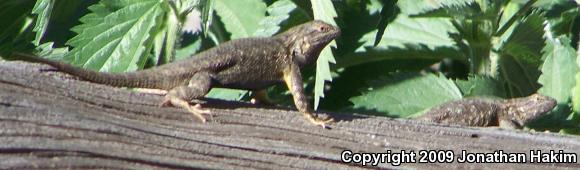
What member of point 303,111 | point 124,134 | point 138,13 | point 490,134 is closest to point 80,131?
point 124,134

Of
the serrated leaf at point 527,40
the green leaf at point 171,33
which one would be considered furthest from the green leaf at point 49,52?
the serrated leaf at point 527,40

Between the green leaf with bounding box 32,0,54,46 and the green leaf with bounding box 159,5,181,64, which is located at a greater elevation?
Answer: the green leaf with bounding box 32,0,54,46

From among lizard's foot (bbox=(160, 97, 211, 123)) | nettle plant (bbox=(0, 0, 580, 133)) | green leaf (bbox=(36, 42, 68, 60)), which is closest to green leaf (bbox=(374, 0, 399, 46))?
nettle plant (bbox=(0, 0, 580, 133))

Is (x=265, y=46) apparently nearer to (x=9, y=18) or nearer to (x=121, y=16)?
(x=121, y=16)

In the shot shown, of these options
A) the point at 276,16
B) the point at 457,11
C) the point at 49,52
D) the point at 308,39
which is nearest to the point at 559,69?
the point at 457,11

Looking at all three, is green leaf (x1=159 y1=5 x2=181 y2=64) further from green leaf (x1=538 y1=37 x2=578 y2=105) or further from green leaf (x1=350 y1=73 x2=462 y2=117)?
green leaf (x1=538 y1=37 x2=578 y2=105)

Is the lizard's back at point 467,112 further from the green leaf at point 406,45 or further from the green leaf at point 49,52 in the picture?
the green leaf at point 49,52
